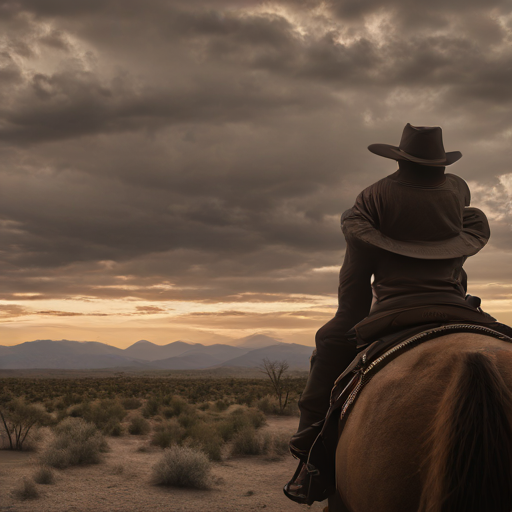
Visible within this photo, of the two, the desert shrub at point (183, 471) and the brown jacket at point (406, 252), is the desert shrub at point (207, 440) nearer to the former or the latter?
the desert shrub at point (183, 471)

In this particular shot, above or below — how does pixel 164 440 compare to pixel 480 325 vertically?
below

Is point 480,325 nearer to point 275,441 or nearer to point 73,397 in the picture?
point 275,441

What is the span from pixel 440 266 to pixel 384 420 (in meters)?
1.50

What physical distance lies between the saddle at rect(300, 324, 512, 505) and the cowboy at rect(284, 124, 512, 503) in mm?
165

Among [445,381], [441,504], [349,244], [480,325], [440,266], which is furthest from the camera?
[349,244]

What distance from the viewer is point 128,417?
22.0 meters

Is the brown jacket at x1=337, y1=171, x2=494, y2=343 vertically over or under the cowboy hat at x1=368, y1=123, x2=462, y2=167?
under

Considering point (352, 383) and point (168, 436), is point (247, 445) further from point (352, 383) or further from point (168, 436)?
point (352, 383)

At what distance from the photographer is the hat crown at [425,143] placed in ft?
12.9

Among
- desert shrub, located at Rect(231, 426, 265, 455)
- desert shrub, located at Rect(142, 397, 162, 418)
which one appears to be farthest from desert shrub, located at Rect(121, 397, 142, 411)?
desert shrub, located at Rect(231, 426, 265, 455)

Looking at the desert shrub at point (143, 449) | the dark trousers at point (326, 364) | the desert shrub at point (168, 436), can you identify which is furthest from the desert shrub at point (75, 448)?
the dark trousers at point (326, 364)

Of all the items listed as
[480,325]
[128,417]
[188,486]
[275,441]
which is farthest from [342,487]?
[128,417]

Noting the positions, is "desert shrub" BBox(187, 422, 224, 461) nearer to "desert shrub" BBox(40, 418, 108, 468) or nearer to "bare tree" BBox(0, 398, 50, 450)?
"desert shrub" BBox(40, 418, 108, 468)

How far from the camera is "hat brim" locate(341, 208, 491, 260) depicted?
345cm
